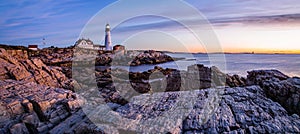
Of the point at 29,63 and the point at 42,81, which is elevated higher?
the point at 29,63

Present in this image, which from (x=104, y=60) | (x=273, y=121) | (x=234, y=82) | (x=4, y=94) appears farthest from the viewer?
(x=104, y=60)

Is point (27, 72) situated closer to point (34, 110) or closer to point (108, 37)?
→ point (34, 110)

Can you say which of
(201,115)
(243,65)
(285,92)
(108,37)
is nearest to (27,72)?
(201,115)

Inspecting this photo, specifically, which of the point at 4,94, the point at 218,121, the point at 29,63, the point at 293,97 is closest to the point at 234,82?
the point at 293,97

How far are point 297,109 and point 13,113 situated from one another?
12.0 m

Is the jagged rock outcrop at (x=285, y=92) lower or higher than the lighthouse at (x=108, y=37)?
lower

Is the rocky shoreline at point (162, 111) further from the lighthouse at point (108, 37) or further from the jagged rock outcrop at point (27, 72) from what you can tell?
the lighthouse at point (108, 37)

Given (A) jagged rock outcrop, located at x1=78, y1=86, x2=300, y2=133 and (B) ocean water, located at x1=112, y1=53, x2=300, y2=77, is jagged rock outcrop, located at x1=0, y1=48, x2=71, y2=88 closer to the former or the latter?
(A) jagged rock outcrop, located at x1=78, y1=86, x2=300, y2=133

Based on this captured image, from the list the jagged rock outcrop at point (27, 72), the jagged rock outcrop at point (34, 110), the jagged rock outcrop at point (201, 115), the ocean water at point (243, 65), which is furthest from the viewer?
the ocean water at point (243, 65)

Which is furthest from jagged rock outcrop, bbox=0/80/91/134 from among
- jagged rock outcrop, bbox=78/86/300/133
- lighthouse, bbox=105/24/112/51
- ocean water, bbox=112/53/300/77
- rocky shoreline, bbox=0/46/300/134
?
lighthouse, bbox=105/24/112/51

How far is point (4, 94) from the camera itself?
11234 mm

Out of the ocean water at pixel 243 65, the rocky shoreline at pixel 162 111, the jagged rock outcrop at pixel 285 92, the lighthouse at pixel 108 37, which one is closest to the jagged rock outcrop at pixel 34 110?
the rocky shoreline at pixel 162 111

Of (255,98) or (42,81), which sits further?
(42,81)

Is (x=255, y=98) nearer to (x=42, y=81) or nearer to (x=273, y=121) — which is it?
Result: (x=273, y=121)
